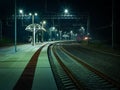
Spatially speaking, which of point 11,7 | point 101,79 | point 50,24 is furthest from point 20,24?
point 101,79

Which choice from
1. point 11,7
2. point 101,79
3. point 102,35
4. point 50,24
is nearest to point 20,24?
point 11,7

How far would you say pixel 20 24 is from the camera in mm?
106812

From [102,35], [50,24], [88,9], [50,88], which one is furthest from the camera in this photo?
[50,24]

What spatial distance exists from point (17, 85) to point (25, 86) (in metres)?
0.47

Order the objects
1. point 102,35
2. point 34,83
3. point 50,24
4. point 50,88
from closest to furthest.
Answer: point 50,88
point 34,83
point 102,35
point 50,24

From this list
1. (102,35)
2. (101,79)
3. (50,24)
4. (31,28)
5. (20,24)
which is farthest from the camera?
(50,24)

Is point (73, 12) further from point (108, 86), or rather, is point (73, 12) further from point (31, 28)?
point (108, 86)

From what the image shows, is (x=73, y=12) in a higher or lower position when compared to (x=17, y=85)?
higher

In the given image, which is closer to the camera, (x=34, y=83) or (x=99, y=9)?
(x=34, y=83)

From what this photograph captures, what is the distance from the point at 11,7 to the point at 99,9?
24.6m

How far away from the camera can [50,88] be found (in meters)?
11.8

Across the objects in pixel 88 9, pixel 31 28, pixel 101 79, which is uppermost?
pixel 88 9

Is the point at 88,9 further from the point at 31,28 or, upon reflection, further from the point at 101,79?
the point at 101,79

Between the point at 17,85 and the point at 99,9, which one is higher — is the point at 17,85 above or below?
below
